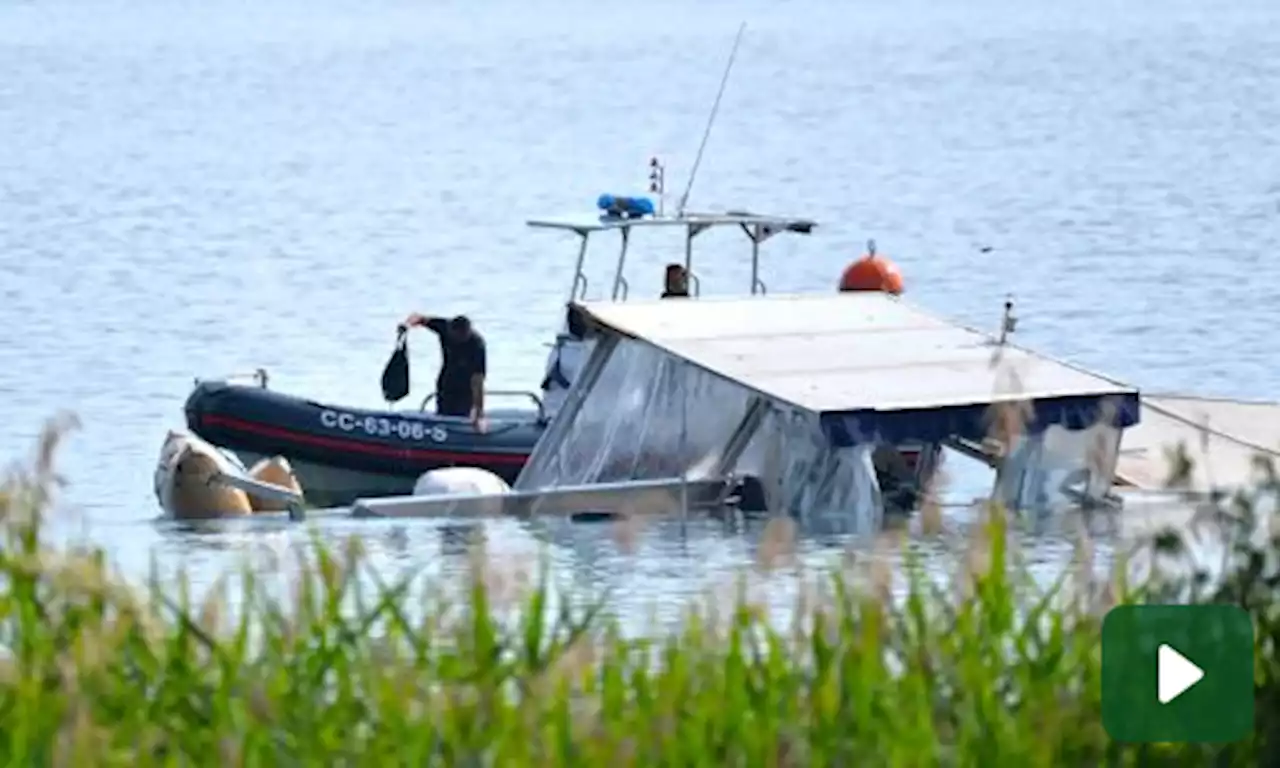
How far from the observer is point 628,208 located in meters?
27.8

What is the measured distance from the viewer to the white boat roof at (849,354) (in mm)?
22172

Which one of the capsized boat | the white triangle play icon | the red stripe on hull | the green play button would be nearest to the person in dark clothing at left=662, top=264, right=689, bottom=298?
the capsized boat

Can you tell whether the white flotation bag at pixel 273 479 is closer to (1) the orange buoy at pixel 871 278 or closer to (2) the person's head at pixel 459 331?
(2) the person's head at pixel 459 331

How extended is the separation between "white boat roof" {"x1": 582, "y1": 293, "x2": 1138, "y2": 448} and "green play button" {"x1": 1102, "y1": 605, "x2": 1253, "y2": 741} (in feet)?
44.6

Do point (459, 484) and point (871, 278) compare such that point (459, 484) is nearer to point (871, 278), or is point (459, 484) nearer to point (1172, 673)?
point (871, 278)

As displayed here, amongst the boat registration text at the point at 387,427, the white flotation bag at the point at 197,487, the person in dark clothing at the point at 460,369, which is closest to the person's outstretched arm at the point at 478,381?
the person in dark clothing at the point at 460,369

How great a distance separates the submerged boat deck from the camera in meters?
24.0

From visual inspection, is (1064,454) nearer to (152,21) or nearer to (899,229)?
(899,229)

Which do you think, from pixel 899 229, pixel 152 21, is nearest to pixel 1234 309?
pixel 899 229

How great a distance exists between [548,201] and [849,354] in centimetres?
4158

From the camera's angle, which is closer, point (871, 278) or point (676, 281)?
point (676, 281)

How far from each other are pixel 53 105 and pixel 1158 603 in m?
93.1

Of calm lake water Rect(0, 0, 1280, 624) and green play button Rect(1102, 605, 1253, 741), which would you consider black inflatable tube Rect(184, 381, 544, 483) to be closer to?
calm lake water Rect(0, 0, 1280, 624)

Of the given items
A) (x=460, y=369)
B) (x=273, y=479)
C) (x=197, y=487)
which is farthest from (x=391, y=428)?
(x=197, y=487)
